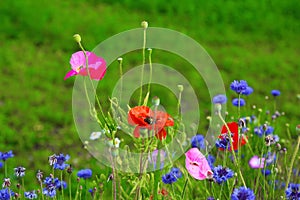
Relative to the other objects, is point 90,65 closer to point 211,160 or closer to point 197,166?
point 197,166

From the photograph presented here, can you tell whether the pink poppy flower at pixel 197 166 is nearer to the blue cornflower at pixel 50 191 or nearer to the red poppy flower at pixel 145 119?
the red poppy flower at pixel 145 119

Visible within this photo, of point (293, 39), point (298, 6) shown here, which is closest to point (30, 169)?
point (293, 39)

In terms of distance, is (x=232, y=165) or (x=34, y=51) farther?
(x=34, y=51)

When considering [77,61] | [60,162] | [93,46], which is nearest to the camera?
[77,61]

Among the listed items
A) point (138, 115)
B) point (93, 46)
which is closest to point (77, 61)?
point (138, 115)

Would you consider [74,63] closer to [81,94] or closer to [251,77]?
[81,94]

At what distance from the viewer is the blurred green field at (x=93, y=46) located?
13.4 ft

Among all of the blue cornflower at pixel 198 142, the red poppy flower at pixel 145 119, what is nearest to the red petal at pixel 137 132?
the red poppy flower at pixel 145 119

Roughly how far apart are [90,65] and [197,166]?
0.45 metres

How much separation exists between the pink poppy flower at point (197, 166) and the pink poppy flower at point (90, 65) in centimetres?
37

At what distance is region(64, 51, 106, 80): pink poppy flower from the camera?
1721 mm

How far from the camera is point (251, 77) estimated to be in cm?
486

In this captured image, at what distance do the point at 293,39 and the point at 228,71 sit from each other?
3.38 feet

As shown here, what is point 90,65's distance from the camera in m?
1.73
